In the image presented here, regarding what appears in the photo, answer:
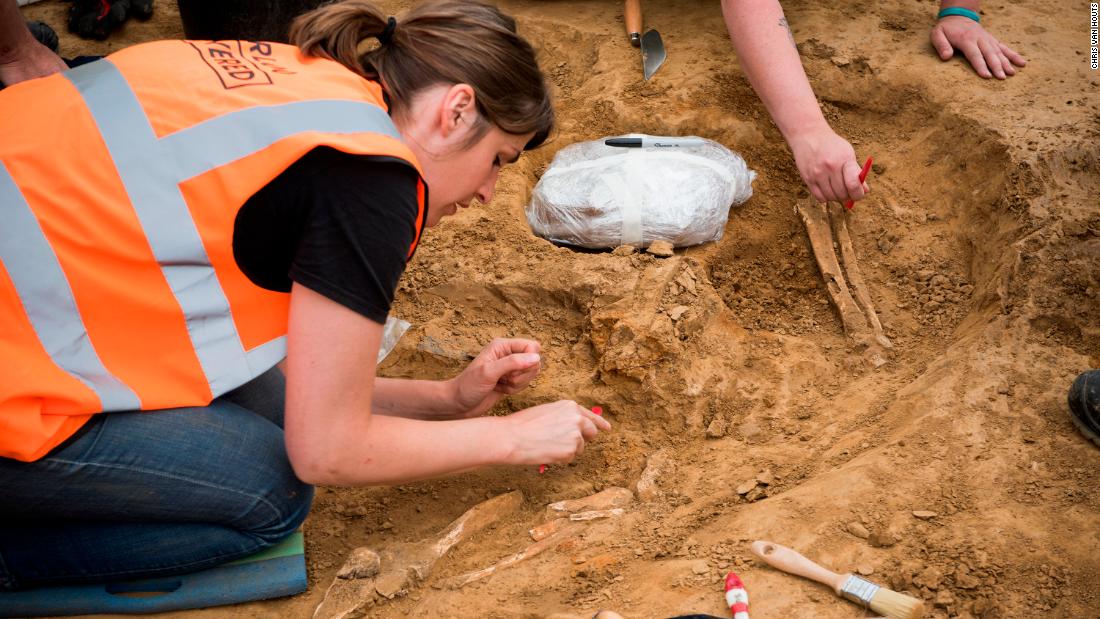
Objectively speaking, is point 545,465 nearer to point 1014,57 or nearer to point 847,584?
point 847,584

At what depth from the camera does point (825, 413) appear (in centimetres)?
254

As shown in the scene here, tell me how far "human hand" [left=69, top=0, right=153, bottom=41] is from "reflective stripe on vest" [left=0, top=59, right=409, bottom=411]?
3106 millimetres

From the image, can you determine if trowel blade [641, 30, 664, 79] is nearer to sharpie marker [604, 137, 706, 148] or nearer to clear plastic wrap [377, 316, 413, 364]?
sharpie marker [604, 137, 706, 148]

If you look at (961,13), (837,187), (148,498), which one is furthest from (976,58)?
(148,498)

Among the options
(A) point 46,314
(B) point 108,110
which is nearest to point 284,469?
(A) point 46,314

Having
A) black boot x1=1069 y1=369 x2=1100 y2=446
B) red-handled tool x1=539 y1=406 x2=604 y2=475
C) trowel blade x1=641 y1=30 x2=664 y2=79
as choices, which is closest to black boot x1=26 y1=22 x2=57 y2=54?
trowel blade x1=641 y1=30 x2=664 y2=79

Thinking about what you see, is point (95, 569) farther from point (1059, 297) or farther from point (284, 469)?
point (1059, 297)

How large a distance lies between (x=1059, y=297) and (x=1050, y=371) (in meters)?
0.28

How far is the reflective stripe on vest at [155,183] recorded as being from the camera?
1656 mm

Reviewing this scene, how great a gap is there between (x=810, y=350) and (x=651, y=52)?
5.15 feet

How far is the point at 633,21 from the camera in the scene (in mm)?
3934

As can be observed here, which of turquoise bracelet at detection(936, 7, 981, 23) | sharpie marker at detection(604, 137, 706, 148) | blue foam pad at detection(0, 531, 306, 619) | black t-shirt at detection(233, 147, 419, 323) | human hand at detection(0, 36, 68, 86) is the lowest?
blue foam pad at detection(0, 531, 306, 619)

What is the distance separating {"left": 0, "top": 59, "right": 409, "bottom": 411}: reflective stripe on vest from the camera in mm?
1656

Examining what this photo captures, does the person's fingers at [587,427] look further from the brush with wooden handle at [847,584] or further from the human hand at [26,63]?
the human hand at [26,63]
